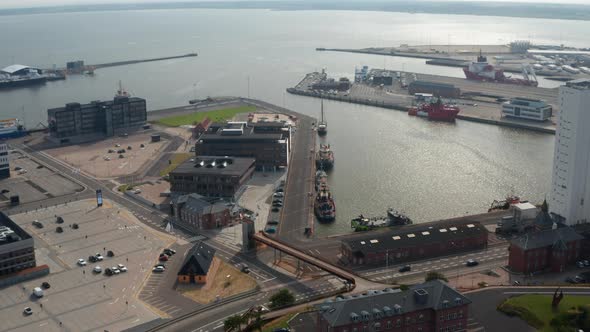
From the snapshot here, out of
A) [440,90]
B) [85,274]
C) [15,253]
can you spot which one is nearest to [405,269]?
[85,274]

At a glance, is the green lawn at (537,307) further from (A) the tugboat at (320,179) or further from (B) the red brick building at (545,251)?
(A) the tugboat at (320,179)

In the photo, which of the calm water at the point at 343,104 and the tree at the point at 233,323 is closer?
the tree at the point at 233,323

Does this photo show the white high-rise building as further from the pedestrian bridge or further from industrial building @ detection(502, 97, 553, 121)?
industrial building @ detection(502, 97, 553, 121)

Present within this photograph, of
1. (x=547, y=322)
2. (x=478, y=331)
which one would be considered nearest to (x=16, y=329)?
(x=478, y=331)

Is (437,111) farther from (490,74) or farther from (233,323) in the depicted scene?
(233,323)

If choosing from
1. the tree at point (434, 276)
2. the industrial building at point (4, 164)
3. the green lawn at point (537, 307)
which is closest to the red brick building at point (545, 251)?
the green lawn at point (537, 307)

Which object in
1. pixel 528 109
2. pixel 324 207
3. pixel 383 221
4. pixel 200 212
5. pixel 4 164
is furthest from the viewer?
pixel 528 109

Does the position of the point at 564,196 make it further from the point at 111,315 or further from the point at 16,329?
the point at 16,329
